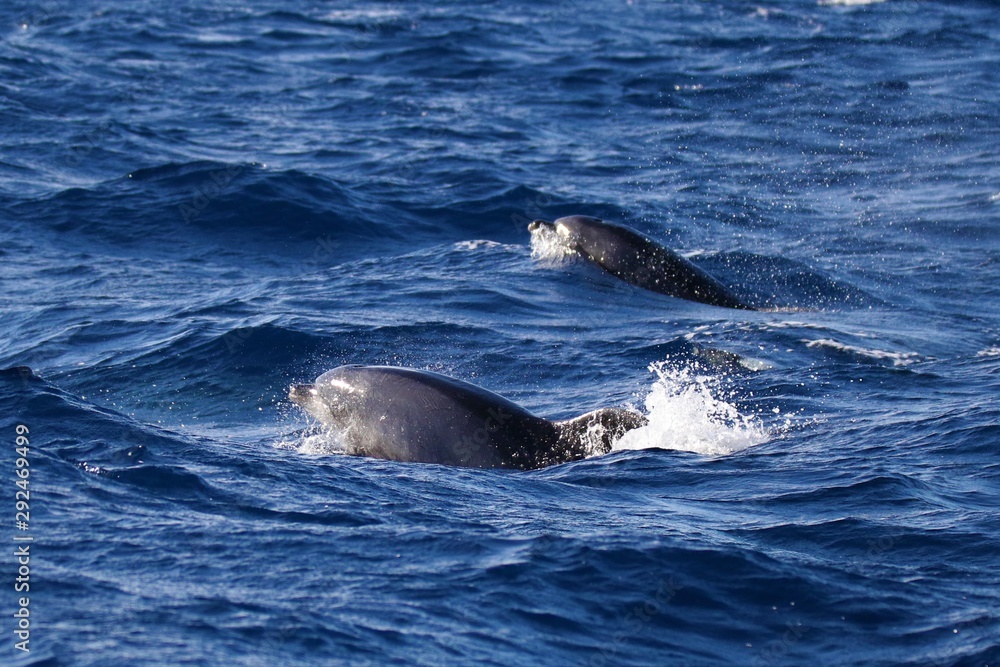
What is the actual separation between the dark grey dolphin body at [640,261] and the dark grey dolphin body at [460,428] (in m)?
6.26

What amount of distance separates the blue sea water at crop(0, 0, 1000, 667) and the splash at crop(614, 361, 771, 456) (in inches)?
1.9

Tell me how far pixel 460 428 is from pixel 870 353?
5.70 metres

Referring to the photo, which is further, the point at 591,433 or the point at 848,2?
the point at 848,2

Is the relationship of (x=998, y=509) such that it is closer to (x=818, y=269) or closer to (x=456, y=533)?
(x=456, y=533)

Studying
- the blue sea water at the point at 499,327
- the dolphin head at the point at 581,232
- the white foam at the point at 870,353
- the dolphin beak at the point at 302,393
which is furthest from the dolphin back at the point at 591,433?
the dolphin head at the point at 581,232

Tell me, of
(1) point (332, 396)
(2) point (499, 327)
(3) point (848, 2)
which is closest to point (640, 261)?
(2) point (499, 327)

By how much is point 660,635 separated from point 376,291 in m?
10.4

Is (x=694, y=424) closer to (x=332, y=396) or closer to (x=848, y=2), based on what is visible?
(x=332, y=396)

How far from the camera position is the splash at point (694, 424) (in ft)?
35.4

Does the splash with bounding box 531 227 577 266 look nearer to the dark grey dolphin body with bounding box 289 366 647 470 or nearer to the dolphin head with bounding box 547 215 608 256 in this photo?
the dolphin head with bounding box 547 215 608 256

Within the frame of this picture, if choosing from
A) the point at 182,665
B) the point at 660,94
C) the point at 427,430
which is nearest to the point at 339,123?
the point at 660,94

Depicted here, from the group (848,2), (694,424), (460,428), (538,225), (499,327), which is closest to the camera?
(460,428)

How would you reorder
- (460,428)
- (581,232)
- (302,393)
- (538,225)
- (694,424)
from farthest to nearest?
1. (538,225)
2. (581,232)
3. (302,393)
4. (694,424)
5. (460,428)

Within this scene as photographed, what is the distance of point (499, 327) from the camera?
50.9 ft
